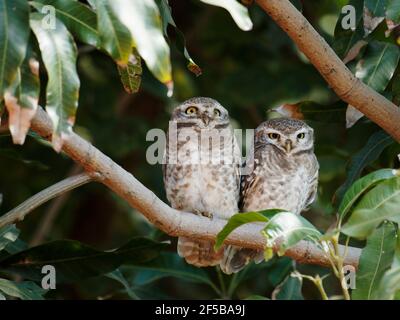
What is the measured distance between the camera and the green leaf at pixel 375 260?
3.37 metres

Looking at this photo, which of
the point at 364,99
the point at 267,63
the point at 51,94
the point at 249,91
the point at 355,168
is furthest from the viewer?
the point at 267,63

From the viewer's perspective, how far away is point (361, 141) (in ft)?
18.9

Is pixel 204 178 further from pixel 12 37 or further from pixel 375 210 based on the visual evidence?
pixel 12 37

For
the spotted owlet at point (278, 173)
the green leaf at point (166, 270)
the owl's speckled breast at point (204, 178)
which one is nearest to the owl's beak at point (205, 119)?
the owl's speckled breast at point (204, 178)

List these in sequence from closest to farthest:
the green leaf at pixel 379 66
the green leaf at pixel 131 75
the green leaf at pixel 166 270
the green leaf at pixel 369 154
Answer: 1. the green leaf at pixel 131 75
2. the green leaf at pixel 379 66
3. the green leaf at pixel 369 154
4. the green leaf at pixel 166 270

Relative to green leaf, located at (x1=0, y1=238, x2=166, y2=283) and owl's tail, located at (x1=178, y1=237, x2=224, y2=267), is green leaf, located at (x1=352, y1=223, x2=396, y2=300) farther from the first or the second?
owl's tail, located at (x1=178, y1=237, x2=224, y2=267)

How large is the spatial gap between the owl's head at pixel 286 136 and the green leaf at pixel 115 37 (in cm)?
216

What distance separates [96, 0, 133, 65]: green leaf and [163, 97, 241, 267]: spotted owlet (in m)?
1.81

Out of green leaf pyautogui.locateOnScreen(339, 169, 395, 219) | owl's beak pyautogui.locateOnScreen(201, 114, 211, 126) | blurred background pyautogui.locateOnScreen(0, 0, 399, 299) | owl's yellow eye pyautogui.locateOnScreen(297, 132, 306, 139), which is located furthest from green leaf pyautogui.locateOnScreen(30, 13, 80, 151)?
blurred background pyautogui.locateOnScreen(0, 0, 399, 299)

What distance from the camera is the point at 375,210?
2.98m

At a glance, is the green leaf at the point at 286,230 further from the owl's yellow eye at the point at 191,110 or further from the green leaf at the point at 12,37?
the owl's yellow eye at the point at 191,110
